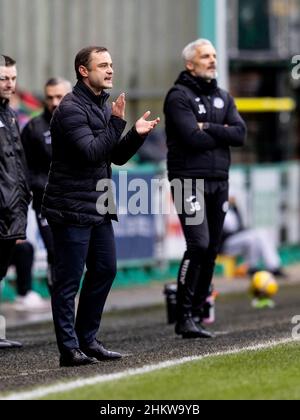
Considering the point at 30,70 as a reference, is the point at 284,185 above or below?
below

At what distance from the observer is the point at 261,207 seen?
19.7m

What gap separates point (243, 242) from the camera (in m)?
18.2

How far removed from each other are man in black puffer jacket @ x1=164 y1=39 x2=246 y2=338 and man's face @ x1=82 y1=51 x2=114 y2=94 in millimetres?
1748

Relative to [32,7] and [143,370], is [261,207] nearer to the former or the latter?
[32,7]

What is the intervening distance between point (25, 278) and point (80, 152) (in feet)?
18.8

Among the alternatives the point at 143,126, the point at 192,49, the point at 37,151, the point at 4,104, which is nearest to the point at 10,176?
the point at 4,104

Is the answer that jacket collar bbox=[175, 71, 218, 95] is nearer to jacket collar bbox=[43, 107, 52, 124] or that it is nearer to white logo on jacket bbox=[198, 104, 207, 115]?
white logo on jacket bbox=[198, 104, 207, 115]

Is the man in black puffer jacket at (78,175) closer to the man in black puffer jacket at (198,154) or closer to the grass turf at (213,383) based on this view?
the grass turf at (213,383)

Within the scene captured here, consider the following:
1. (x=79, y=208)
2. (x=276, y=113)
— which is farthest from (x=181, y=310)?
(x=276, y=113)

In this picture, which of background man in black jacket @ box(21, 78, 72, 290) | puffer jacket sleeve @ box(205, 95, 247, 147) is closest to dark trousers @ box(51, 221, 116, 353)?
puffer jacket sleeve @ box(205, 95, 247, 147)

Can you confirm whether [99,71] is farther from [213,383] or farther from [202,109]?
[213,383]

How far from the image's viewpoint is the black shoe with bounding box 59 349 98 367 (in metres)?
8.96

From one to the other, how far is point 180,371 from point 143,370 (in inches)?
10.9

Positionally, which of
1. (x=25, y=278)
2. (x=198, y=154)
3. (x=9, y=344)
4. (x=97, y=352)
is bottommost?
(x=25, y=278)
